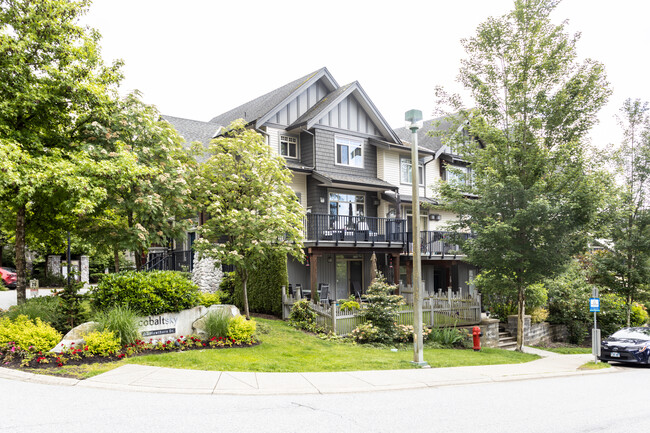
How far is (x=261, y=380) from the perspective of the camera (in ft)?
30.1

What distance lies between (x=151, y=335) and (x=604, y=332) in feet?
71.8

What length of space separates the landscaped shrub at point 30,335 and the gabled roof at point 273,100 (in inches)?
557

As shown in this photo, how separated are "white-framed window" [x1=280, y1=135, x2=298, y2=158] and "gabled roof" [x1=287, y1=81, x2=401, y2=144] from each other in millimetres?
635

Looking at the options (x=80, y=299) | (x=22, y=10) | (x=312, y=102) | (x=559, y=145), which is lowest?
(x=80, y=299)

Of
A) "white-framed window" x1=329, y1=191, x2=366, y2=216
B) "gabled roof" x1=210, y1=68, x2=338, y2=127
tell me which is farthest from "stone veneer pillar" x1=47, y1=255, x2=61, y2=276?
"white-framed window" x1=329, y1=191, x2=366, y2=216

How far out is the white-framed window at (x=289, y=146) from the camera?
23844 mm

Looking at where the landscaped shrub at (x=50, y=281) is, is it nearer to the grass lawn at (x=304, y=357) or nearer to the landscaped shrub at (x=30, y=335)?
the grass lawn at (x=304, y=357)

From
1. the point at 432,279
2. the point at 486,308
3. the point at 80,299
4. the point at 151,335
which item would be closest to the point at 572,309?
the point at 486,308

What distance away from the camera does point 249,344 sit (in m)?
12.6

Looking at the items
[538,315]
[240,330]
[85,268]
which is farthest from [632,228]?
[85,268]

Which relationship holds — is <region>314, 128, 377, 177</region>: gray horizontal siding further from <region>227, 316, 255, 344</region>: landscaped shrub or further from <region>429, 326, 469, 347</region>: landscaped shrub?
<region>227, 316, 255, 344</region>: landscaped shrub

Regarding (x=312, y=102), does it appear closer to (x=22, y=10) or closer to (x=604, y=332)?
(x=22, y=10)

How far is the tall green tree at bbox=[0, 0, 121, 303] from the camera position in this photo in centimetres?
1098

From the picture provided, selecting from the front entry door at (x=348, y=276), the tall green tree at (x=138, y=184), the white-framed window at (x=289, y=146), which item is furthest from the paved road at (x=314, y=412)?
the white-framed window at (x=289, y=146)
